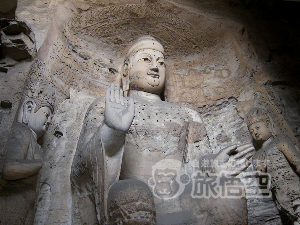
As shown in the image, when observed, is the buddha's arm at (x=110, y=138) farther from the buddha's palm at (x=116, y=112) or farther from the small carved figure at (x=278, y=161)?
the small carved figure at (x=278, y=161)

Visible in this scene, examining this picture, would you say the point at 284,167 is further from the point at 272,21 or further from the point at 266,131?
the point at 272,21

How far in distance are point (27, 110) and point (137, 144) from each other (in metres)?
1.00

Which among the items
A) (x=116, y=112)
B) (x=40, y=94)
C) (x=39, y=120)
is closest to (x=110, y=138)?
(x=116, y=112)

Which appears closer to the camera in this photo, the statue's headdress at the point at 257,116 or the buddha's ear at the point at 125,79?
the statue's headdress at the point at 257,116

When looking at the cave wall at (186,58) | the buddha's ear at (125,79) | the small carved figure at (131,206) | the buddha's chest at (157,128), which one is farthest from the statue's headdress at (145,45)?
the small carved figure at (131,206)

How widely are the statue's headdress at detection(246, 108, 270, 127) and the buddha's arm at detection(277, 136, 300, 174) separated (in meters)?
0.30

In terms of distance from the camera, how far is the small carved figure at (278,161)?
238 cm

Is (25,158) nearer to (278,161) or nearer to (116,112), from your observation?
(116,112)

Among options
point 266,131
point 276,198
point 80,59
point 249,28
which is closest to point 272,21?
point 249,28

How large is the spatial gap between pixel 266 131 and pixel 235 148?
722 mm

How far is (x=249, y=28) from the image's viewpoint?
3.59 m

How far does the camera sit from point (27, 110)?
2391 millimetres

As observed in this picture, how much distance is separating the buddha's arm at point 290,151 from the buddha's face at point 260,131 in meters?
0.16

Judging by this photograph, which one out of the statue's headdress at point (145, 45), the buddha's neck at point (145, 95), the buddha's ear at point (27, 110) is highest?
the statue's headdress at point (145, 45)
